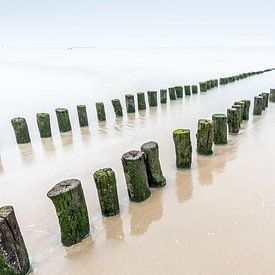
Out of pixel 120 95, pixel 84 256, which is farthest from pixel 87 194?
pixel 120 95

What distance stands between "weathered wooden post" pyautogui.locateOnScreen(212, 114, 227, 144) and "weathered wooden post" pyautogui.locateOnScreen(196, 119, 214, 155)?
72cm

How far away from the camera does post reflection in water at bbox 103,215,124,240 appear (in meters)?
3.98

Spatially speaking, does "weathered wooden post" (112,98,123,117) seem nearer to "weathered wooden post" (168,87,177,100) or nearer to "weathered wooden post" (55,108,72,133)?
"weathered wooden post" (55,108,72,133)

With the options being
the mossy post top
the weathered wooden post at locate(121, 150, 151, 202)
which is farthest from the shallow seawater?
the mossy post top

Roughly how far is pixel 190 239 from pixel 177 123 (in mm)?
6311

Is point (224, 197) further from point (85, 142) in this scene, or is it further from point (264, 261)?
point (85, 142)

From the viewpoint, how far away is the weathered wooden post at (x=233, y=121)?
7879 millimetres

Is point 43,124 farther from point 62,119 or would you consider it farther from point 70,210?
point 70,210

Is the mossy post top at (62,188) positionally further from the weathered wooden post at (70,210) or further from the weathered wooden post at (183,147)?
the weathered wooden post at (183,147)

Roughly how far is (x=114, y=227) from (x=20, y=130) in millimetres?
5140

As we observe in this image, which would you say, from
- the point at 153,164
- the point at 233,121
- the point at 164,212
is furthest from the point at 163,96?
the point at 164,212

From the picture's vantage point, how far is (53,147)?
7.95 metres

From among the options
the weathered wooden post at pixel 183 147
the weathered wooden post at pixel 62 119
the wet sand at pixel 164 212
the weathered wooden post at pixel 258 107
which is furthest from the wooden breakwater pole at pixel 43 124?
the weathered wooden post at pixel 258 107

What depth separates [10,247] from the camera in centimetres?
314
